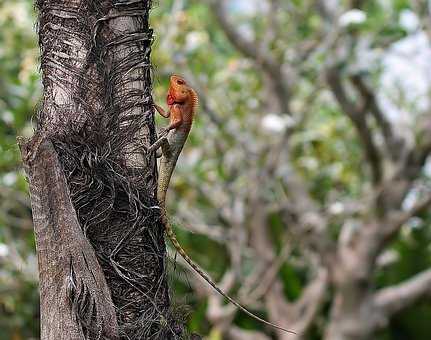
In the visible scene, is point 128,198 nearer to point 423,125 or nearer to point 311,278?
point 423,125

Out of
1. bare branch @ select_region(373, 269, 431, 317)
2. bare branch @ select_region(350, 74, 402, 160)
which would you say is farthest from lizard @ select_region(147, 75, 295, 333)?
bare branch @ select_region(373, 269, 431, 317)

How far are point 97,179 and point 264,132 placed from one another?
5216 millimetres

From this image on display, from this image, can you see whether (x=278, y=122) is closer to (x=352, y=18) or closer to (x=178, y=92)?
(x=352, y=18)

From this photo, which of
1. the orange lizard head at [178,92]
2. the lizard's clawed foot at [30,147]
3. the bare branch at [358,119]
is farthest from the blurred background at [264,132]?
the lizard's clawed foot at [30,147]

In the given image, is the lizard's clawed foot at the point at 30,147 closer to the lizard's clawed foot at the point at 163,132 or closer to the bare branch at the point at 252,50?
the lizard's clawed foot at the point at 163,132

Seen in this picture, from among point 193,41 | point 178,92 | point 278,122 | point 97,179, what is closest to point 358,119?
point 278,122

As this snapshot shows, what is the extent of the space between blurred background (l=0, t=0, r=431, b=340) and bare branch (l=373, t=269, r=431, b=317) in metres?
0.02

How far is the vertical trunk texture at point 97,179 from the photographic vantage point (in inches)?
77.4

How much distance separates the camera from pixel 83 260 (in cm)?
197

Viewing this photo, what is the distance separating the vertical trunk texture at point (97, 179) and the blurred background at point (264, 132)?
349cm

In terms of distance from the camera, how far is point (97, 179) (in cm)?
206

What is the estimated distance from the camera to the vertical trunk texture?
197 centimetres

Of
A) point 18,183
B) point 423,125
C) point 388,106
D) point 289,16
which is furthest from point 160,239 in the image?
point 388,106

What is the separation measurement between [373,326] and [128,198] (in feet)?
17.5
